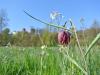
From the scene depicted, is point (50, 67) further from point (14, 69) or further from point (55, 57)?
point (14, 69)

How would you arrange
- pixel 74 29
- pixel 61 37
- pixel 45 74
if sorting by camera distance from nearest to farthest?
1. pixel 74 29
2. pixel 61 37
3. pixel 45 74

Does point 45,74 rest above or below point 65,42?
below

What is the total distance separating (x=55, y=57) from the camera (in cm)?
255

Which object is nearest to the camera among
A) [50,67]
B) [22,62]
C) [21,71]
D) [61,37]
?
[61,37]

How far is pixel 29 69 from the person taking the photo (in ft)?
8.55

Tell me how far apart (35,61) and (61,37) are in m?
1.80

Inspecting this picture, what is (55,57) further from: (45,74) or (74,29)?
(74,29)

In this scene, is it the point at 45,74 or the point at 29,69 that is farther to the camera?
the point at 29,69

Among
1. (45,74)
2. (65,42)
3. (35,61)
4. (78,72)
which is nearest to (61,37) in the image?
(65,42)

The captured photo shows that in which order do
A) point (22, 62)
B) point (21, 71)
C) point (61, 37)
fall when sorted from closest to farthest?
1. point (61, 37)
2. point (21, 71)
3. point (22, 62)

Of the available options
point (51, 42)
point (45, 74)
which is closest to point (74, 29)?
point (45, 74)

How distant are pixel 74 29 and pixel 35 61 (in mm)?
1905

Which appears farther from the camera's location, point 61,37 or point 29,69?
point 29,69

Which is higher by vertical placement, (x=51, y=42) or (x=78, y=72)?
(x=51, y=42)
